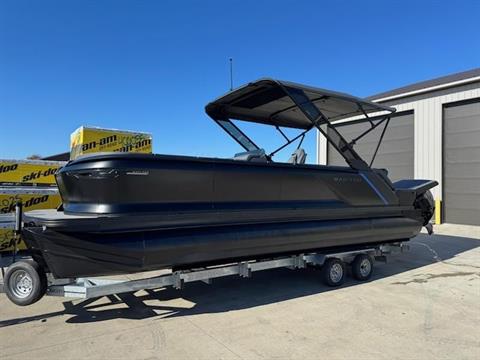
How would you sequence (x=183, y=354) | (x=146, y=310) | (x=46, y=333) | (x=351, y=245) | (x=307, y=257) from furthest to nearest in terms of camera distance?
(x=351, y=245) → (x=307, y=257) → (x=146, y=310) → (x=46, y=333) → (x=183, y=354)

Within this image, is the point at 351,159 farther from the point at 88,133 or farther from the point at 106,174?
the point at 88,133

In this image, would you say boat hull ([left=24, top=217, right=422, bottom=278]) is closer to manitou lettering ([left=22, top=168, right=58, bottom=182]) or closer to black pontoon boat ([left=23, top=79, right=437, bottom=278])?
black pontoon boat ([left=23, top=79, right=437, bottom=278])

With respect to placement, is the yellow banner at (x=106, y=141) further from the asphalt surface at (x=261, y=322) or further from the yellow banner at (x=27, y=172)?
the asphalt surface at (x=261, y=322)

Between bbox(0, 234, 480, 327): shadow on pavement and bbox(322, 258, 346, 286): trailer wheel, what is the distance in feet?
0.36

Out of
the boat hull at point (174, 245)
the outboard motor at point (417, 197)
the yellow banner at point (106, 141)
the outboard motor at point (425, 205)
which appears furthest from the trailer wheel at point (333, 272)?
the yellow banner at point (106, 141)

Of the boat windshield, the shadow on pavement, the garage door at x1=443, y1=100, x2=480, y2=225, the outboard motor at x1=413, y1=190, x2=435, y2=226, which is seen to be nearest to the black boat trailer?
the shadow on pavement

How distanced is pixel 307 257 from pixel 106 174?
283cm

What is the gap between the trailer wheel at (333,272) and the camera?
5.25 metres

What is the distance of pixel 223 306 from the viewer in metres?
4.44

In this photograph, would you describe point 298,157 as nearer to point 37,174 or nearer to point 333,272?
point 333,272

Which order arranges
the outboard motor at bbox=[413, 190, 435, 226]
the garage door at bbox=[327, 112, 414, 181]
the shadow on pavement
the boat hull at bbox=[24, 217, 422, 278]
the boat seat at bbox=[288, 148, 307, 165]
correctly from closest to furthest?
1. the boat hull at bbox=[24, 217, 422, 278]
2. the shadow on pavement
3. the boat seat at bbox=[288, 148, 307, 165]
4. the outboard motor at bbox=[413, 190, 435, 226]
5. the garage door at bbox=[327, 112, 414, 181]

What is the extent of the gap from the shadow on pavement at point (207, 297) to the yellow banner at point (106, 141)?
3619 mm

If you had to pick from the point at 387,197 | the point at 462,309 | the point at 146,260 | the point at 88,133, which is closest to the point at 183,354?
the point at 146,260

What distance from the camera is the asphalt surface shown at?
3246 millimetres
